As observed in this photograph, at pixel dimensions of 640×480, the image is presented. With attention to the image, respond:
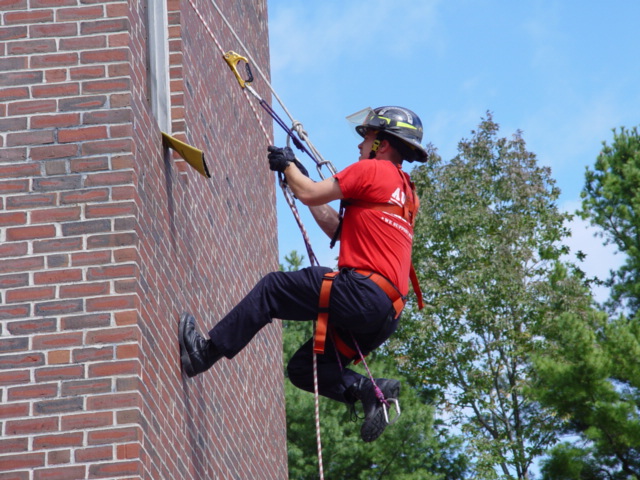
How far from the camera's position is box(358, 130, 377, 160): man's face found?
689 centimetres

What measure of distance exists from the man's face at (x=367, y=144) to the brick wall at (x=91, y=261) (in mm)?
1216

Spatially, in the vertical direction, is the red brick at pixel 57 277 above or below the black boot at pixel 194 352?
above

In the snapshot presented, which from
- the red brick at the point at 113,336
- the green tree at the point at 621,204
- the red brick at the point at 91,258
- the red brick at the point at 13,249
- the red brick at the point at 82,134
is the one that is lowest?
the red brick at the point at 113,336

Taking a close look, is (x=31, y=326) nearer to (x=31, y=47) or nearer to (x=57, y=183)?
(x=57, y=183)

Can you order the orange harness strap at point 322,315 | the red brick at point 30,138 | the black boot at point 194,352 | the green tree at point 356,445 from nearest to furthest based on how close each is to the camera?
1. the red brick at point 30,138
2. the orange harness strap at point 322,315
3. the black boot at point 194,352
4. the green tree at point 356,445

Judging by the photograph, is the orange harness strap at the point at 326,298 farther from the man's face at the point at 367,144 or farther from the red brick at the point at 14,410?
the red brick at the point at 14,410

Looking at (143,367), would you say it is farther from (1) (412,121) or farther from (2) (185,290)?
(1) (412,121)

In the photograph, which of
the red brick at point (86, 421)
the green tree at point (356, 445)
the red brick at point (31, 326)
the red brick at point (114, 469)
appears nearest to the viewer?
the red brick at point (114, 469)

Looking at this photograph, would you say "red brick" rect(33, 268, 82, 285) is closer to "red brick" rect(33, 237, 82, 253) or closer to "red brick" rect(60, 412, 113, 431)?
"red brick" rect(33, 237, 82, 253)

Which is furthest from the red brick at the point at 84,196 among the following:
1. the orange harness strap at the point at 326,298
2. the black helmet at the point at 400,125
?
the black helmet at the point at 400,125

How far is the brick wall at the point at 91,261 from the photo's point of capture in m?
5.37

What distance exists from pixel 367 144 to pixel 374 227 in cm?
71

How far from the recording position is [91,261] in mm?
5684

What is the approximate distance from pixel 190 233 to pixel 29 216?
5.58 feet
